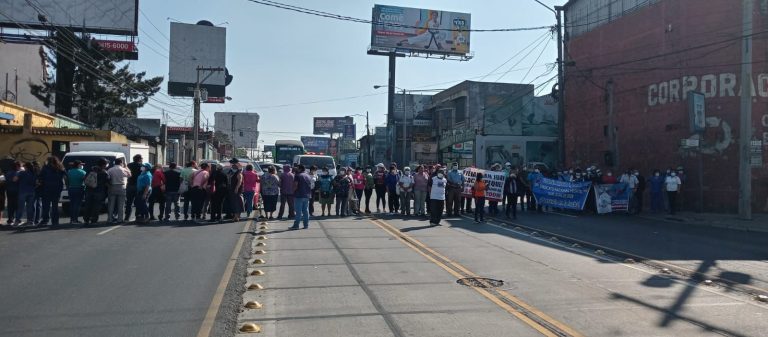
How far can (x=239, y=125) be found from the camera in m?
97.0

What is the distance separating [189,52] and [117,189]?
35.6m

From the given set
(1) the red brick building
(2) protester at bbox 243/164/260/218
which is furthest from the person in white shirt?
(2) protester at bbox 243/164/260/218

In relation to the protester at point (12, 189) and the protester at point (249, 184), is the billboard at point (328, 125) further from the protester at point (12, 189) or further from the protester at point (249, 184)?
the protester at point (12, 189)

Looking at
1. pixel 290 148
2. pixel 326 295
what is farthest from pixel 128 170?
pixel 290 148

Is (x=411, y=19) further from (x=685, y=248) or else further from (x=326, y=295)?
(x=326, y=295)

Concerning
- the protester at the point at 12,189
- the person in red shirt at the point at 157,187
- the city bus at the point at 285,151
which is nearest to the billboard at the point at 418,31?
the city bus at the point at 285,151

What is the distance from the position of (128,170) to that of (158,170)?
79 cm

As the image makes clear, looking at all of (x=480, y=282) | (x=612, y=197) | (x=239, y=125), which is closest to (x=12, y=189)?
(x=480, y=282)

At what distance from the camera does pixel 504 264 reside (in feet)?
35.0

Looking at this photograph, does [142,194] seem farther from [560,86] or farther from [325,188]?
[560,86]

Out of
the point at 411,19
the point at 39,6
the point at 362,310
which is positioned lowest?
the point at 362,310

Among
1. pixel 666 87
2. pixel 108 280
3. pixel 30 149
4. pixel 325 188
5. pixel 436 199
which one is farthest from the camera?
pixel 30 149

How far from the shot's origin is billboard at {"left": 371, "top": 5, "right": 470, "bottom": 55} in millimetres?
61656

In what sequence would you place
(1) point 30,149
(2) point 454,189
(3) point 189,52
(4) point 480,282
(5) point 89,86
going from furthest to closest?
(3) point 189,52 → (5) point 89,86 → (1) point 30,149 → (2) point 454,189 → (4) point 480,282
